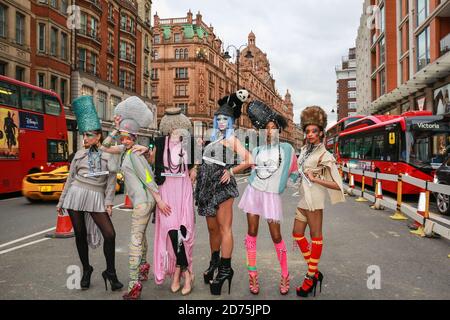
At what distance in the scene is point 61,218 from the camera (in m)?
7.04

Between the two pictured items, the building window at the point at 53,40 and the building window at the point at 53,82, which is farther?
the building window at the point at 53,82

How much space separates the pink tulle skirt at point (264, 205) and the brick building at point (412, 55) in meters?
17.0

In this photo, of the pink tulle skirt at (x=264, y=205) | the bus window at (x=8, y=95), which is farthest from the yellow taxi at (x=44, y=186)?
the pink tulle skirt at (x=264, y=205)

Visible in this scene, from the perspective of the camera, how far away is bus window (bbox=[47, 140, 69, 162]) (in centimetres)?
1608

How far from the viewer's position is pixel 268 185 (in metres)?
3.98

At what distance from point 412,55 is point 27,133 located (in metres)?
25.3

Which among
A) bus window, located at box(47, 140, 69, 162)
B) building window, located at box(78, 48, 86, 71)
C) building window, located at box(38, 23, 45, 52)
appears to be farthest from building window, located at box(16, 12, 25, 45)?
bus window, located at box(47, 140, 69, 162)

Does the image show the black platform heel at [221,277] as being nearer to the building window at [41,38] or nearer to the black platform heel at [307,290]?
the black platform heel at [307,290]

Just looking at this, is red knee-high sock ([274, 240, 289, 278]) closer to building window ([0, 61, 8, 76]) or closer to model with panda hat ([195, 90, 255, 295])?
model with panda hat ([195, 90, 255, 295])

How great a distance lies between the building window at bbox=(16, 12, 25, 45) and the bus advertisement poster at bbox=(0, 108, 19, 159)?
13.0 metres

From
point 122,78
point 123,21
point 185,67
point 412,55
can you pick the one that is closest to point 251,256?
point 412,55

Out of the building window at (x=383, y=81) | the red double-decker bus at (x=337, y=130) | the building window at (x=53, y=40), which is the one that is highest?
the building window at (x=53, y=40)

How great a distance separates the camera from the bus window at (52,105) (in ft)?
52.9
